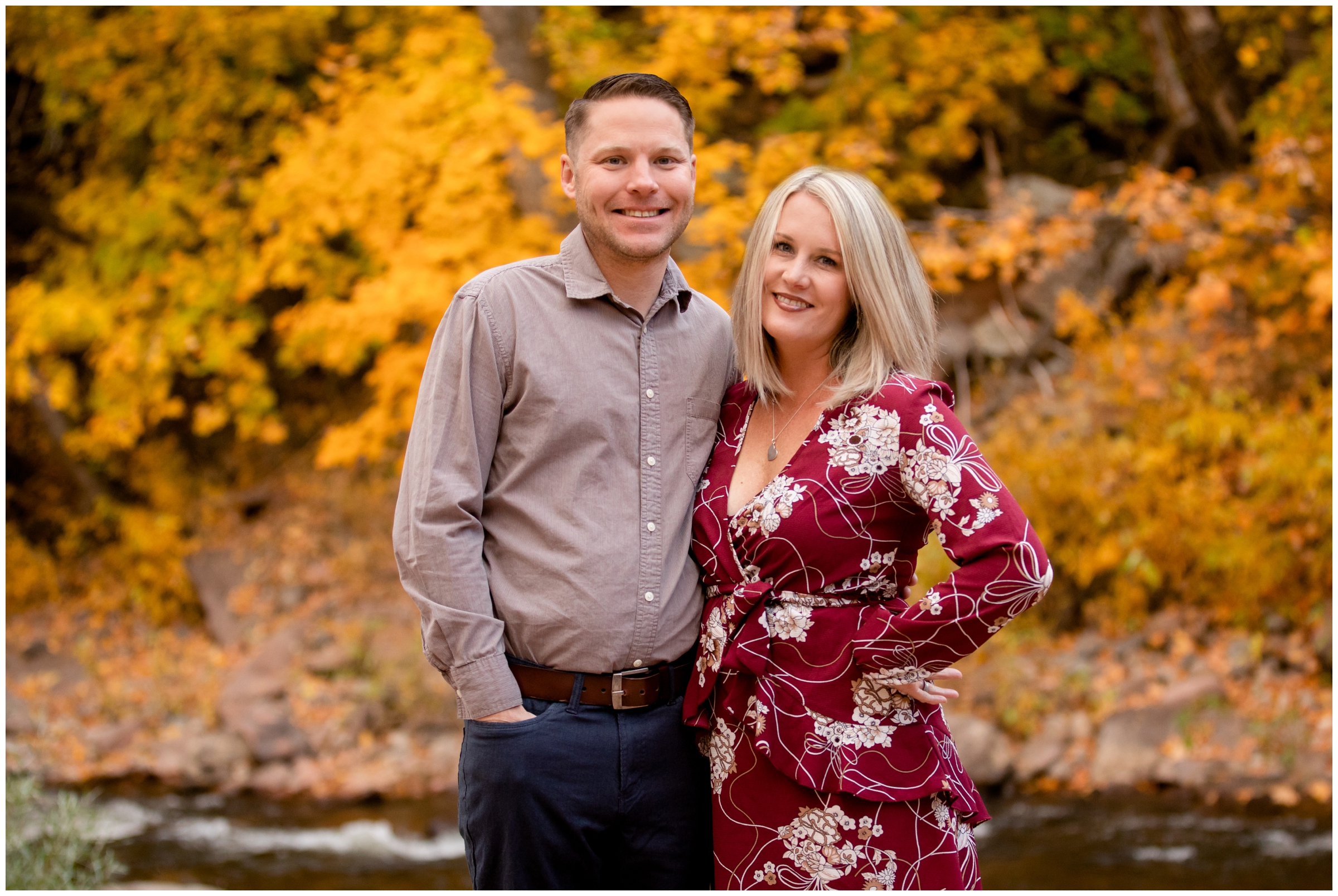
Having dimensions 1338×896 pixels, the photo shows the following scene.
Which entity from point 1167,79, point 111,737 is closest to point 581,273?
point 111,737

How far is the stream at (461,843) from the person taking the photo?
463 cm

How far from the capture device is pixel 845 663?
193cm

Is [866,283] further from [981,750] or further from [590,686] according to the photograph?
[981,750]

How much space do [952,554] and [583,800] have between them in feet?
2.59

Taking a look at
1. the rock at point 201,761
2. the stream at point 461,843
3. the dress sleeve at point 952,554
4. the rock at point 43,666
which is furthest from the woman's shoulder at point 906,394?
the rock at point 43,666

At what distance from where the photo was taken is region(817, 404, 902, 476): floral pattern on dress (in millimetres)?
1921

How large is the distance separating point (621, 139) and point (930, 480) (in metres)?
0.84

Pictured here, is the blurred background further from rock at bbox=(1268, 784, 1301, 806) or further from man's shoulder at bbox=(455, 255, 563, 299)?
man's shoulder at bbox=(455, 255, 563, 299)

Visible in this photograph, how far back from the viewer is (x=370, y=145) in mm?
5336

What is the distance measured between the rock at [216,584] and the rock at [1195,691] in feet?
19.4

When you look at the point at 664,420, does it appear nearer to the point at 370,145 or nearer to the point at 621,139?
the point at 621,139

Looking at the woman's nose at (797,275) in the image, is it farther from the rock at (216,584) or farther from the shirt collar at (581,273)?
the rock at (216,584)

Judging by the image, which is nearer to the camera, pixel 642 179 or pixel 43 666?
pixel 642 179

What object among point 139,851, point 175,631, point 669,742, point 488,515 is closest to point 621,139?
point 488,515
